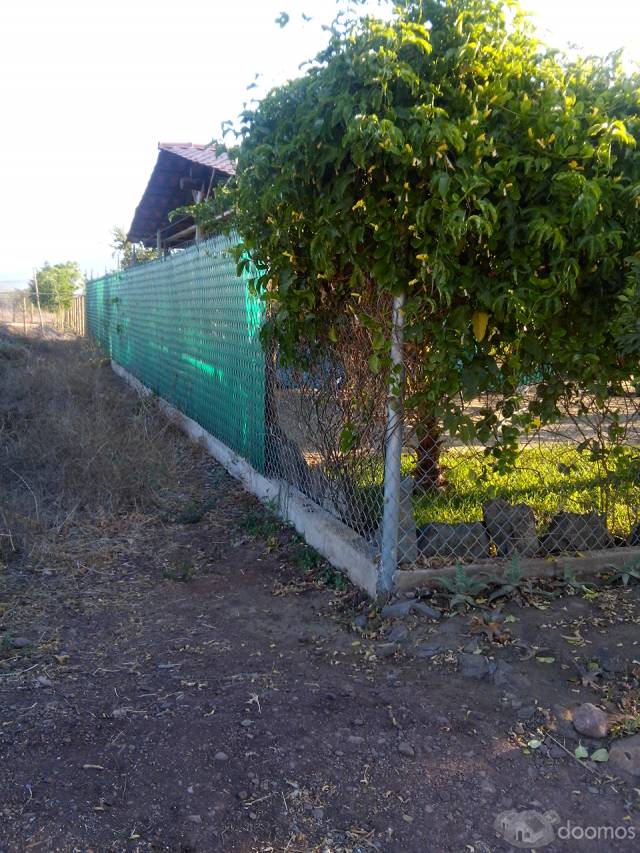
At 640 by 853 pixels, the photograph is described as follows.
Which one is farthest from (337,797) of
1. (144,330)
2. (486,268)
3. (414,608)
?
(144,330)

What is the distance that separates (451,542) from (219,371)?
3.58m

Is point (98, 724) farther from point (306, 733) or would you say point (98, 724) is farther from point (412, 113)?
point (412, 113)

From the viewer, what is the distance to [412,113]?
2.99 m

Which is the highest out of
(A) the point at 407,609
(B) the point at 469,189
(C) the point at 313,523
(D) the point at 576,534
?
(B) the point at 469,189

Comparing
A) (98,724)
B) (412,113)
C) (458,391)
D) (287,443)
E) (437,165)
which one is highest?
(412,113)

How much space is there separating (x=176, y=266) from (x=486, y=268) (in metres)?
6.18

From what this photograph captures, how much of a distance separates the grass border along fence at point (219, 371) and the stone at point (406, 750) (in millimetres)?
1183

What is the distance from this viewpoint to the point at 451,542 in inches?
156

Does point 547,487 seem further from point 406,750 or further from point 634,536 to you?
point 406,750

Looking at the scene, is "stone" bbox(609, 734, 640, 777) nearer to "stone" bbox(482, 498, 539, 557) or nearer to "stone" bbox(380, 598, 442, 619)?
"stone" bbox(380, 598, 442, 619)

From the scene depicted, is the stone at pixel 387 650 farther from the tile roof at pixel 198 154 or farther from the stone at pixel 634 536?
the tile roof at pixel 198 154

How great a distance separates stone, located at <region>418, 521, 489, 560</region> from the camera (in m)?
3.94

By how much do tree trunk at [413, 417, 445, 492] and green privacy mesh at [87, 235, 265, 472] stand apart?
57.4 inches

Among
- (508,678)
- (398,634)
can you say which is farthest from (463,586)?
(508,678)
